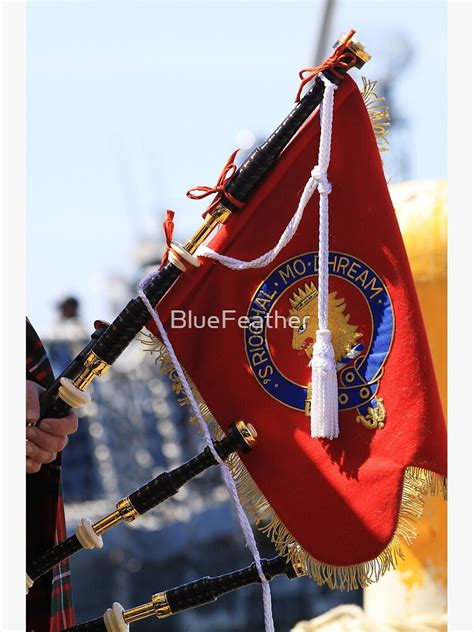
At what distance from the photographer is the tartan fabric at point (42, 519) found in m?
2.91

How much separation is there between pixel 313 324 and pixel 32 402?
704mm

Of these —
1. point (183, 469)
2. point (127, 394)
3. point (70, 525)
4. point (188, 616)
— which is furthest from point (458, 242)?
point (188, 616)

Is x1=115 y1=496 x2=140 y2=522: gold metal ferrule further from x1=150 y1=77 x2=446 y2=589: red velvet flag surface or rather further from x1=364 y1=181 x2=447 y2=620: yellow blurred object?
x1=364 y1=181 x2=447 y2=620: yellow blurred object

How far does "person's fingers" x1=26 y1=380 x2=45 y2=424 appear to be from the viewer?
2.76m

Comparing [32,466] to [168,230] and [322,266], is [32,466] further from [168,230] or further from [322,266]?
[322,266]

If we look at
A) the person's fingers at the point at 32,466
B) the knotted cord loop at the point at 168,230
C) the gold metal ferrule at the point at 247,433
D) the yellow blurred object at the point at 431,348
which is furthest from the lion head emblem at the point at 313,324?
the yellow blurred object at the point at 431,348

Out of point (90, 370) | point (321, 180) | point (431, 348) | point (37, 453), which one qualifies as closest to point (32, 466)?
point (37, 453)

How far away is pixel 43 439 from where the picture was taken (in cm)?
276

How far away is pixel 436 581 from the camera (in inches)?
159

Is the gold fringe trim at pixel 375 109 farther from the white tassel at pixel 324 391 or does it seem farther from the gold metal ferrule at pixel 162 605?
the gold metal ferrule at pixel 162 605

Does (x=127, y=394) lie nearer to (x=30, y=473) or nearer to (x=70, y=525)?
(x=70, y=525)

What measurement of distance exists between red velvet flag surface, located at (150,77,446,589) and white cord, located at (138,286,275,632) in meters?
0.03

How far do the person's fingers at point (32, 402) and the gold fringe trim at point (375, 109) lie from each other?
3.42 feet

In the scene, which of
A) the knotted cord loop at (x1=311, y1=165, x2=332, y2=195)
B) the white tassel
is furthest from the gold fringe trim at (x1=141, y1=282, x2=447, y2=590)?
the knotted cord loop at (x1=311, y1=165, x2=332, y2=195)
